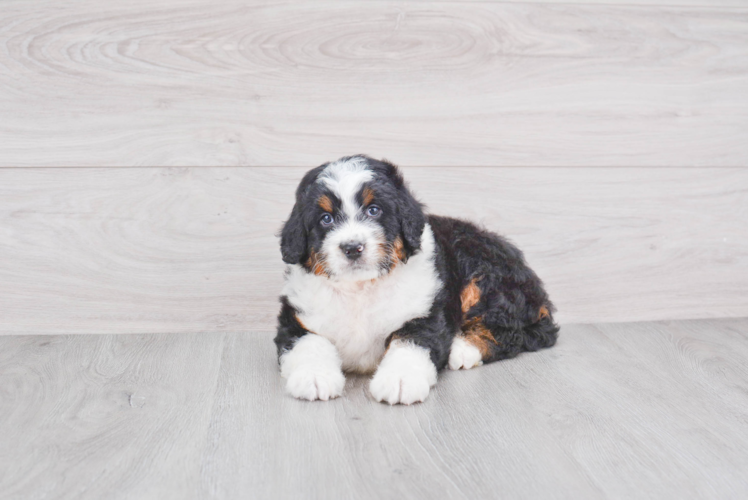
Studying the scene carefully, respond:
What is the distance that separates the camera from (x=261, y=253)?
2742 millimetres

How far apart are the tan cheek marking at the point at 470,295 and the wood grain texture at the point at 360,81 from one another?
610mm

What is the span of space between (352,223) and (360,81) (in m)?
0.89

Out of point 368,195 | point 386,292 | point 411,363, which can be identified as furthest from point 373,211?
point 411,363

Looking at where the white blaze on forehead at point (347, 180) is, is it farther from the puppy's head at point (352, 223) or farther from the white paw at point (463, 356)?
the white paw at point (463, 356)

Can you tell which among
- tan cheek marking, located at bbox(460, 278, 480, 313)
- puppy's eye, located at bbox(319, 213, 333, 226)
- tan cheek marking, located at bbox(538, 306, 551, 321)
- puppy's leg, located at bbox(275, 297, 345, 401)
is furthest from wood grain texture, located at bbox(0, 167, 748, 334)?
puppy's eye, located at bbox(319, 213, 333, 226)

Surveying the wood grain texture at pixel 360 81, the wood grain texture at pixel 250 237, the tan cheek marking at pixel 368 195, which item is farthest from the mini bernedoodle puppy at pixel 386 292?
the wood grain texture at pixel 360 81

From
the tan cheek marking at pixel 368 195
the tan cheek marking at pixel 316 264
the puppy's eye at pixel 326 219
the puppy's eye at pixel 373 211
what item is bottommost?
the tan cheek marking at pixel 316 264

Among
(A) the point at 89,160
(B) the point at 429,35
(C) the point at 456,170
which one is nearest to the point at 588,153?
(C) the point at 456,170

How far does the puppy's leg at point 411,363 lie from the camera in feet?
6.40

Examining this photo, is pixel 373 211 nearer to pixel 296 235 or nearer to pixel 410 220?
pixel 410 220

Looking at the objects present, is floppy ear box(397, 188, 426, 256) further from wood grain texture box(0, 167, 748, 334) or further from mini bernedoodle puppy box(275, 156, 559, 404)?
wood grain texture box(0, 167, 748, 334)

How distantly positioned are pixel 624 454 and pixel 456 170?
1392 mm

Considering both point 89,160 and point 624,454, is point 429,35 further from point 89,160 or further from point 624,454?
point 624,454

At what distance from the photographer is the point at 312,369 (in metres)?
2.01
